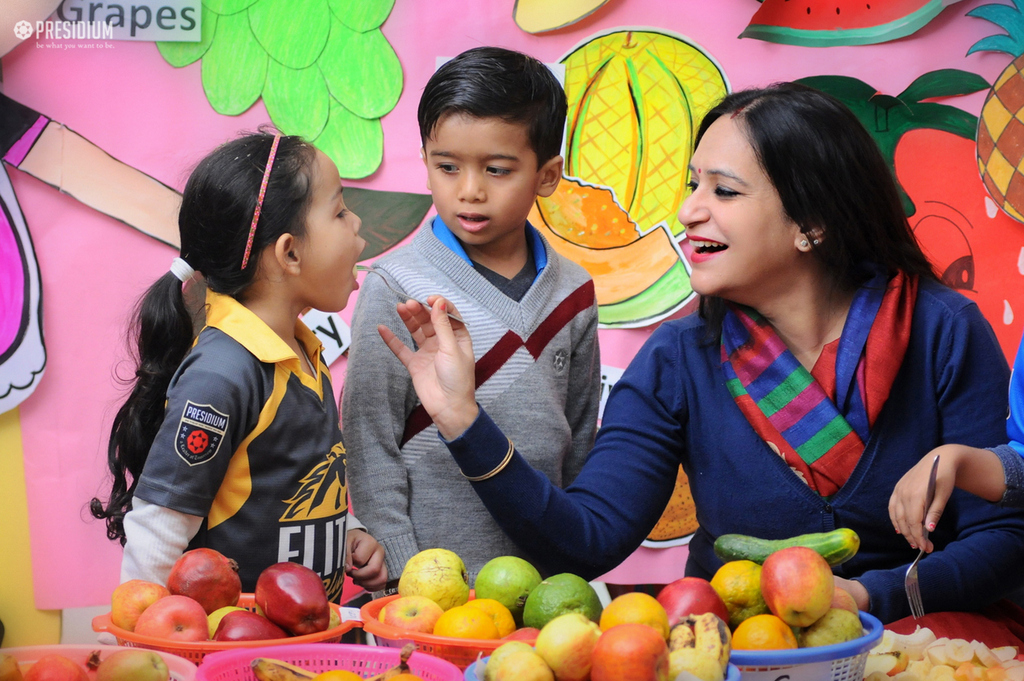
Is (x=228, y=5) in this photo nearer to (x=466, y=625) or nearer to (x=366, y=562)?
(x=366, y=562)

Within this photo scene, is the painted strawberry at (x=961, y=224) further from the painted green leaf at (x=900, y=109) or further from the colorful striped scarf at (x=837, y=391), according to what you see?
the colorful striped scarf at (x=837, y=391)

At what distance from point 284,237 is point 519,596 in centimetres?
81

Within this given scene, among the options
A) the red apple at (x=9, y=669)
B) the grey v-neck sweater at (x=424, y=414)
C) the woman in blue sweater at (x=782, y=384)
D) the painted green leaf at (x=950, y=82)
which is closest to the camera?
the red apple at (x=9, y=669)

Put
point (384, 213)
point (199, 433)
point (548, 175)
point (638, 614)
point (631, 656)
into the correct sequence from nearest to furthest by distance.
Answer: point (631, 656) < point (638, 614) < point (199, 433) < point (548, 175) < point (384, 213)

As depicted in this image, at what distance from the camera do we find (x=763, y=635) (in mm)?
857

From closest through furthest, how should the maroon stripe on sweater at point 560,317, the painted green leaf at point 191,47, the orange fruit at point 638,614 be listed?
the orange fruit at point 638,614, the maroon stripe on sweater at point 560,317, the painted green leaf at point 191,47

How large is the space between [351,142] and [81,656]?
168 centimetres

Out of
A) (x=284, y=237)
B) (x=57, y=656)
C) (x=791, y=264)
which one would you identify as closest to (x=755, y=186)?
(x=791, y=264)

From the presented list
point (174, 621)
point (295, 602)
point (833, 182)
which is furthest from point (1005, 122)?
point (174, 621)

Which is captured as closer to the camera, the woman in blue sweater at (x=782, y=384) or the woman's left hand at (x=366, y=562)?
the woman in blue sweater at (x=782, y=384)

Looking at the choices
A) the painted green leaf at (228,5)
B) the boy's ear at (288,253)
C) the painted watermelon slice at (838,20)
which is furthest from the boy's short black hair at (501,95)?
the painted watermelon slice at (838,20)

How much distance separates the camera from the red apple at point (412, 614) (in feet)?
3.05

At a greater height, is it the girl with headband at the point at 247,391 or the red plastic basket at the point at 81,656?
the girl with headband at the point at 247,391

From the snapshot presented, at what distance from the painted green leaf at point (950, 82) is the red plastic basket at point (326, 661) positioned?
221 centimetres
